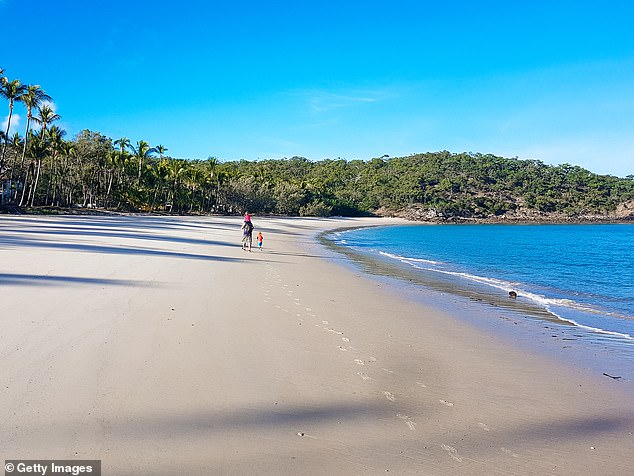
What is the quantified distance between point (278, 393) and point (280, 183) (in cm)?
9217

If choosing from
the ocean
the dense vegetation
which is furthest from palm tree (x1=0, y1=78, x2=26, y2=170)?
the ocean

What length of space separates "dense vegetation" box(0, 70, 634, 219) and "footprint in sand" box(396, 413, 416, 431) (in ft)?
158

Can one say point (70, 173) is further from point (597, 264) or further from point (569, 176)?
point (569, 176)

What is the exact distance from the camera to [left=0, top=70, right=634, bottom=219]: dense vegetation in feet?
173

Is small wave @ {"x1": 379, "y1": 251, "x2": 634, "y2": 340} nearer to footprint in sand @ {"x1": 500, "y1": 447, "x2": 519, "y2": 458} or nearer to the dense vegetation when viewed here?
footprint in sand @ {"x1": 500, "y1": 447, "x2": 519, "y2": 458}

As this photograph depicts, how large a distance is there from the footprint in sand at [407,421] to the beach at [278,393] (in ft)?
0.07

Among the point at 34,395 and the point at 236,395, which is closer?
the point at 34,395

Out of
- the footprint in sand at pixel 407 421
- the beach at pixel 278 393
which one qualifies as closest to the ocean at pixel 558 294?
the beach at pixel 278 393

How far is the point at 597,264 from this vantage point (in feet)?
84.0

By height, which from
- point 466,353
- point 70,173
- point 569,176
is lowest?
point 466,353

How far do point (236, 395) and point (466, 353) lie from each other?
3.93m

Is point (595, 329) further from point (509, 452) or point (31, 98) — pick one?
point (31, 98)

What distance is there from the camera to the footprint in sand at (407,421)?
411 cm

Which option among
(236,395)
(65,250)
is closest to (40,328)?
(236,395)
